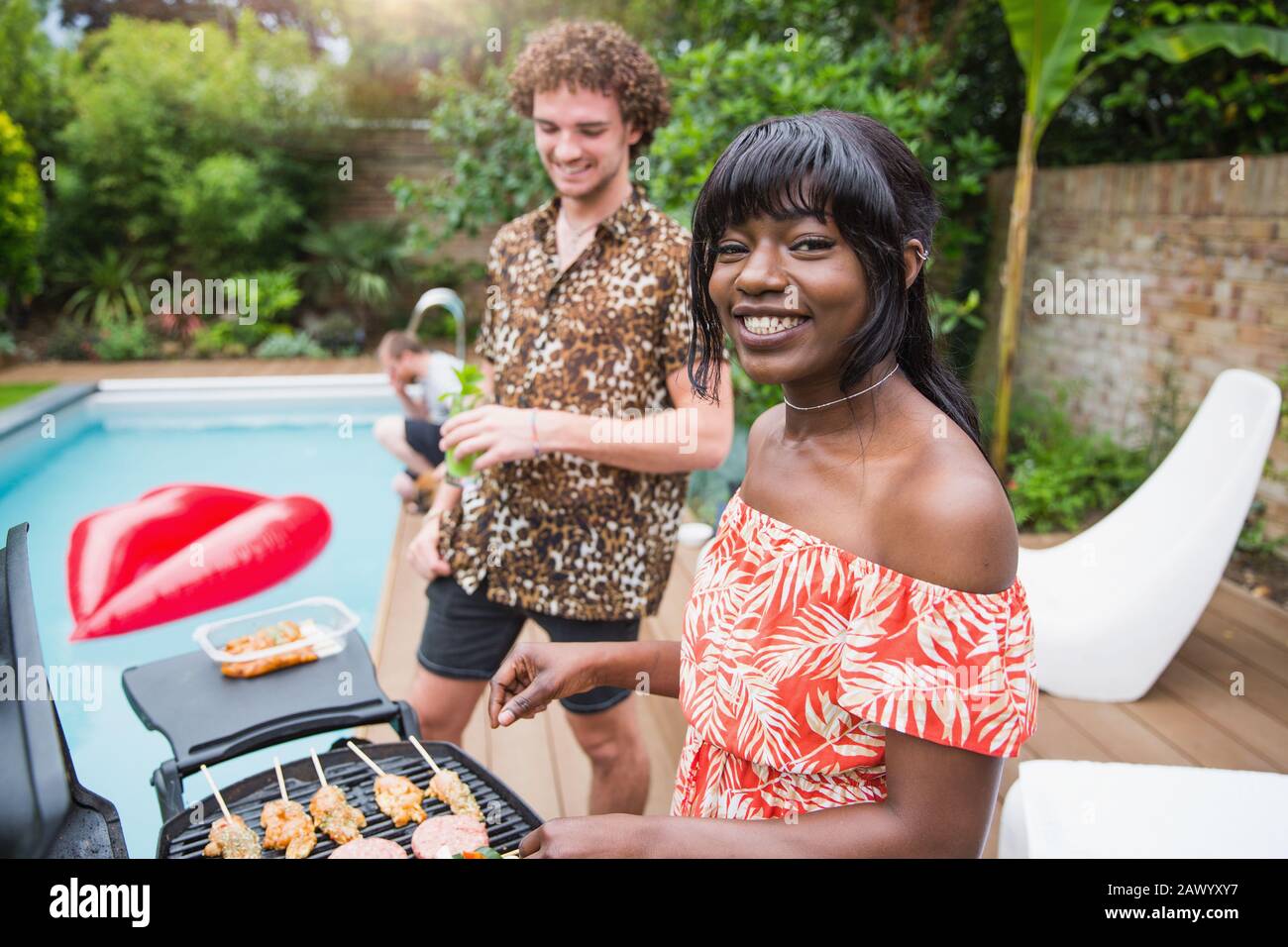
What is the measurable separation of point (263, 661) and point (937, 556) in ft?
4.60

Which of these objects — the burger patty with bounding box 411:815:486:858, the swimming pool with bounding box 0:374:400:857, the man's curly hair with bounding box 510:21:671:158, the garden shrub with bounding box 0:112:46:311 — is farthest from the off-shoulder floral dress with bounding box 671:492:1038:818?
the garden shrub with bounding box 0:112:46:311

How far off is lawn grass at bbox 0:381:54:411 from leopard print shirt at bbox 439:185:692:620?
24.8 feet

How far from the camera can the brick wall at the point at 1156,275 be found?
4.27 m

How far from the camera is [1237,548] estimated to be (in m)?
4.32

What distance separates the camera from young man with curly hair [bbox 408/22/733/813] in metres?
1.84

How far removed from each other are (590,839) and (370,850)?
58 centimetres

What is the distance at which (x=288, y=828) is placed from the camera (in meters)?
1.38

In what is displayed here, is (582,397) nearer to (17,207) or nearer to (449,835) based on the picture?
(449,835)

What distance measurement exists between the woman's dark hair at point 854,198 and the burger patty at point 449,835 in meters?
0.80

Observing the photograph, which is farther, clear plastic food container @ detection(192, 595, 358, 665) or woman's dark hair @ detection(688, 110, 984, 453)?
clear plastic food container @ detection(192, 595, 358, 665)

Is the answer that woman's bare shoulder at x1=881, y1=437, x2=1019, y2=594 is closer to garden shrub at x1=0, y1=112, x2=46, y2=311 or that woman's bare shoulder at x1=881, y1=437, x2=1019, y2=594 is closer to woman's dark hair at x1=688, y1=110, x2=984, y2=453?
woman's dark hair at x1=688, y1=110, x2=984, y2=453

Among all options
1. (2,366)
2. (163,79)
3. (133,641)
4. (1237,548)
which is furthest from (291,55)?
(1237,548)

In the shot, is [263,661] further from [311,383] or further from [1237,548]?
[311,383]

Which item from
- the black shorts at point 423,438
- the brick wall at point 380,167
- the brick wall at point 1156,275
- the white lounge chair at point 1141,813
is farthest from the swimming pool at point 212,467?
the brick wall at point 1156,275
